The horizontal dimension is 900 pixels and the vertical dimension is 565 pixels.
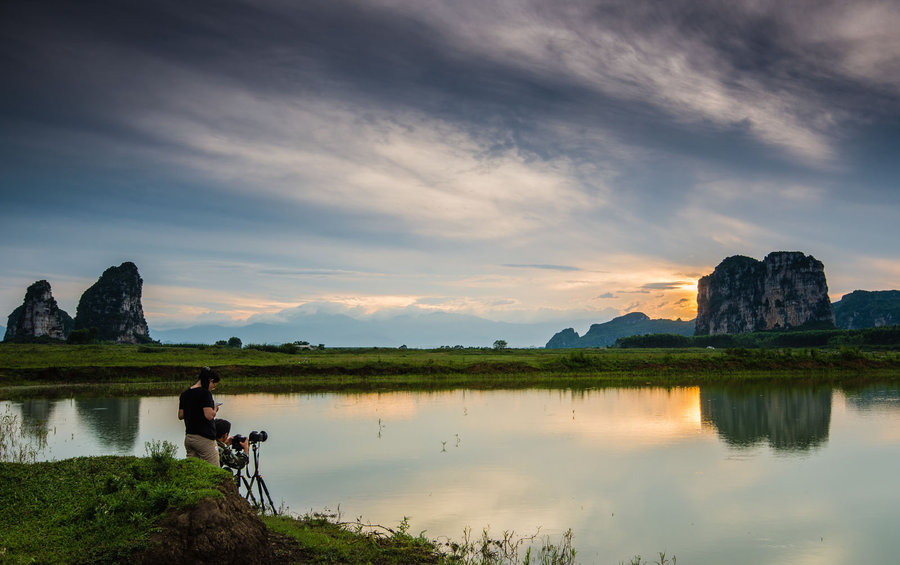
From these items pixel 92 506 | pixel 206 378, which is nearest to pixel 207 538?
pixel 92 506

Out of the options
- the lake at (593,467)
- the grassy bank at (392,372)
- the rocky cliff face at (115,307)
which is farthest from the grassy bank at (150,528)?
the rocky cliff face at (115,307)

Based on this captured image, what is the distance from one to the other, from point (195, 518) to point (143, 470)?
138 centimetres

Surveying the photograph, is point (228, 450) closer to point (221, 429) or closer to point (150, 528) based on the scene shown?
point (221, 429)

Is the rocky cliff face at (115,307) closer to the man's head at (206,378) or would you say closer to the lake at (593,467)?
the lake at (593,467)

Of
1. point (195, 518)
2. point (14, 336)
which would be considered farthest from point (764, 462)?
point (14, 336)

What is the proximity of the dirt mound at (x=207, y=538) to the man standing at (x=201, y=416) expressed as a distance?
1.64m

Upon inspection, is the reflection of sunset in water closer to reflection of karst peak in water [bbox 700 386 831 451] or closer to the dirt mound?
reflection of karst peak in water [bbox 700 386 831 451]

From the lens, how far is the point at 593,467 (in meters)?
13.7

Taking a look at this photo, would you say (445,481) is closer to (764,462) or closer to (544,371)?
(764,462)

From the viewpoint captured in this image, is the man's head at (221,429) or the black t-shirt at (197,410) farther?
the man's head at (221,429)

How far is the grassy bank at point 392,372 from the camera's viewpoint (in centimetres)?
Result: 3700

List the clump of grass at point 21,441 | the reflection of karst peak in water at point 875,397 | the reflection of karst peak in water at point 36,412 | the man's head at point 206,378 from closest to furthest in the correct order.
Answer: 1. the man's head at point 206,378
2. the clump of grass at point 21,441
3. the reflection of karst peak in water at point 36,412
4. the reflection of karst peak in water at point 875,397

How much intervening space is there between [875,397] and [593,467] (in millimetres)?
25175

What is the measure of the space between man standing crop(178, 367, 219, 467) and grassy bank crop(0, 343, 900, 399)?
26117 mm
